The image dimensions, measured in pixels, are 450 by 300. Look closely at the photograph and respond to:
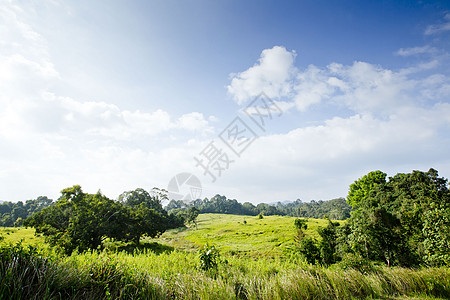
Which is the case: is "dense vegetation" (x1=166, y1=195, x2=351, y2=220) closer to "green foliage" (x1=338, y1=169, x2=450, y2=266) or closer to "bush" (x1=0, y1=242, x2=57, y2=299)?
"green foliage" (x1=338, y1=169, x2=450, y2=266)

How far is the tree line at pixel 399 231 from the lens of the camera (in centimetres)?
967

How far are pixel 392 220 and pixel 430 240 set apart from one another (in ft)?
23.6

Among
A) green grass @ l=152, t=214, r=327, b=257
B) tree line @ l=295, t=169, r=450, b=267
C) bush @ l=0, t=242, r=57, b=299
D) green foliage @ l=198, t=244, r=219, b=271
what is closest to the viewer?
bush @ l=0, t=242, r=57, b=299

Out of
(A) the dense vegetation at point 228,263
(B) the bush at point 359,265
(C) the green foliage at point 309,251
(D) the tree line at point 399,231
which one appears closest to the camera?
(A) the dense vegetation at point 228,263

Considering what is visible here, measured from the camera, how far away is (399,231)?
15.7 meters

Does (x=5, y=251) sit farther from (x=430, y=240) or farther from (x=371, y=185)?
(x=371, y=185)

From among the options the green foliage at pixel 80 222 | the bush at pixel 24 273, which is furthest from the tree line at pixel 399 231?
the green foliage at pixel 80 222

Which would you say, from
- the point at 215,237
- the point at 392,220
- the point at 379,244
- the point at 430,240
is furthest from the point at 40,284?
the point at 215,237

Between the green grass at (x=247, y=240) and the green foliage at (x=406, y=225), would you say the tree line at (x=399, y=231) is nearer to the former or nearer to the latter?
the green foliage at (x=406, y=225)

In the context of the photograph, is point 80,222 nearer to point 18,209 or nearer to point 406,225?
point 406,225

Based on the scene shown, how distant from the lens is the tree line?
9672 mm

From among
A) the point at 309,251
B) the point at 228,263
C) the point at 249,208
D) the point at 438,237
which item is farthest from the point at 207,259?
the point at 249,208

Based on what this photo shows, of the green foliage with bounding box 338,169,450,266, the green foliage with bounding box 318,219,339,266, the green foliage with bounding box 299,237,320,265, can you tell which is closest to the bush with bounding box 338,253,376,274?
the green foliage with bounding box 338,169,450,266

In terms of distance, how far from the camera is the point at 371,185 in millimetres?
39844
